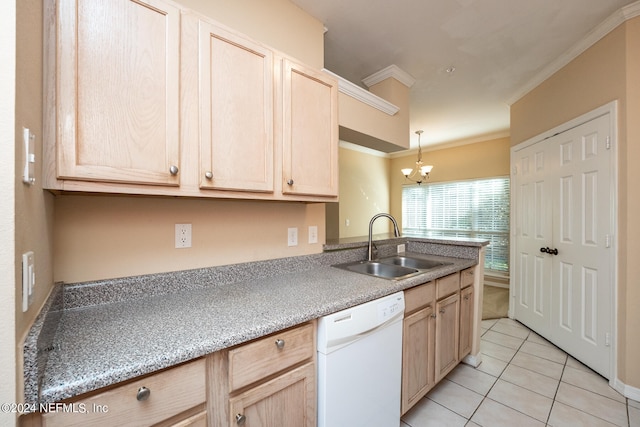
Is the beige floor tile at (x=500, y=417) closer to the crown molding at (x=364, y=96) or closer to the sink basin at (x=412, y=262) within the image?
the sink basin at (x=412, y=262)

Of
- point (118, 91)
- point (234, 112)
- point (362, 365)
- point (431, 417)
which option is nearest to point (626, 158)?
point (431, 417)

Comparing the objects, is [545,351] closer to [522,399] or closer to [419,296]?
[522,399]

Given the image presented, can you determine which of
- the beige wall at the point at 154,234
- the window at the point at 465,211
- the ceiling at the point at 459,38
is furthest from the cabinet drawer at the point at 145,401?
the window at the point at 465,211

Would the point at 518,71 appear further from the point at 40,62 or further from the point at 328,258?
the point at 40,62

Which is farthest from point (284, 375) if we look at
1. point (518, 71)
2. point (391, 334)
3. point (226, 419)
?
point (518, 71)

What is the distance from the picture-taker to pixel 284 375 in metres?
1.00

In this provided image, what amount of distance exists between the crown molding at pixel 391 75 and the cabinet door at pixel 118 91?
6.67ft

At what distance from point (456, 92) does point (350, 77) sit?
1377 mm

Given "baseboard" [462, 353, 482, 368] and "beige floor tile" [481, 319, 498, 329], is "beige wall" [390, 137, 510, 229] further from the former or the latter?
"baseboard" [462, 353, 482, 368]

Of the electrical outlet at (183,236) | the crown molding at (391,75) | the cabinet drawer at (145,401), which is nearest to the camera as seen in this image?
the cabinet drawer at (145,401)

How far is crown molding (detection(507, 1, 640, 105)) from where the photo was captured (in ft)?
5.92

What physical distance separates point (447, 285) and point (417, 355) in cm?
54

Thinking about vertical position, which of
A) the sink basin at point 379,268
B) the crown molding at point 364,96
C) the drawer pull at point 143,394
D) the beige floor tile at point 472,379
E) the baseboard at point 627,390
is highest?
the crown molding at point 364,96

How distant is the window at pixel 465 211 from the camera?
4688 mm
